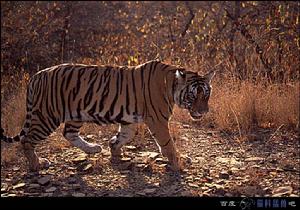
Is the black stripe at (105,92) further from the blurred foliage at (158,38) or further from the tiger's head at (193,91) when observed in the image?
the blurred foliage at (158,38)

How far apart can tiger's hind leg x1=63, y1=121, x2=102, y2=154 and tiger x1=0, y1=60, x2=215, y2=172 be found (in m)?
0.22

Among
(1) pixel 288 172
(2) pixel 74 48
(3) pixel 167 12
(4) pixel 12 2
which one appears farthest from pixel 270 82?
(3) pixel 167 12

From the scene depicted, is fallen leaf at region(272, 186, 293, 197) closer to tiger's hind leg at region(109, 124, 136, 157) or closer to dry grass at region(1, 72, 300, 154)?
dry grass at region(1, 72, 300, 154)

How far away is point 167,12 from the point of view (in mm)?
12953

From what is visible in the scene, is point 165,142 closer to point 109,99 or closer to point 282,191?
point 109,99

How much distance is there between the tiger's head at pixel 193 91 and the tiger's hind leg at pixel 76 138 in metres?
1.24

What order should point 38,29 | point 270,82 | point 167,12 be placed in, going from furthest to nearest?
1. point 167,12
2. point 38,29
3. point 270,82

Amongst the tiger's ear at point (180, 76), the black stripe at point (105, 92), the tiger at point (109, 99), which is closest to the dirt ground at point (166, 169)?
the tiger at point (109, 99)

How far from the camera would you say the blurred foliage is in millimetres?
7867

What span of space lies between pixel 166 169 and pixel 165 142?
32 centimetres

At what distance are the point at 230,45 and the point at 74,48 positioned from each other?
3.49 meters

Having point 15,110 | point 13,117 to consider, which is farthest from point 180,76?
point 15,110

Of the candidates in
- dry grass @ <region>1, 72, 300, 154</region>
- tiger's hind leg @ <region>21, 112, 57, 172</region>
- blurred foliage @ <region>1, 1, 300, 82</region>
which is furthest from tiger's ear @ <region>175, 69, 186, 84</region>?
blurred foliage @ <region>1, 1, 300, 82</region>
